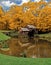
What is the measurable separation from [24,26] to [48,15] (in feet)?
41.4

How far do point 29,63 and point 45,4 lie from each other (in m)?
63.9

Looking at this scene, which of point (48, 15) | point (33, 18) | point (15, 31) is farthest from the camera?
point (15, 31)

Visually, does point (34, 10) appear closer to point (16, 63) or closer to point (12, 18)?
point (12, 18)

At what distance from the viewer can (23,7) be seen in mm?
88562

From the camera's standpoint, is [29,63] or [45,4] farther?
[45,4]

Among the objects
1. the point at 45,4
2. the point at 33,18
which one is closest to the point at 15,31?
the point at 33,18

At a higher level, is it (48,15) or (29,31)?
(48,15)

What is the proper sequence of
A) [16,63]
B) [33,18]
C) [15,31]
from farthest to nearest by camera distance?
1. [15,31]
2. [33,18]
3. [16,63]

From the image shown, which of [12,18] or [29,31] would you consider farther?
[12,18]

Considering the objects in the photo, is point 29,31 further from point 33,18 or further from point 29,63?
point 29,63

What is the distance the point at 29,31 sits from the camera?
244ft

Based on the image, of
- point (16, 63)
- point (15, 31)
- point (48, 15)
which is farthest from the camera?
point (15, 31)

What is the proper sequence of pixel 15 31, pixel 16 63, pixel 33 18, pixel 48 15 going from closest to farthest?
1. pixel 16 63
2. pixel 48 15
3. pixel 33 18
4. pixel 15 31

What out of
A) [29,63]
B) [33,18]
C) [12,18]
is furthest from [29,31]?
[29,63]
